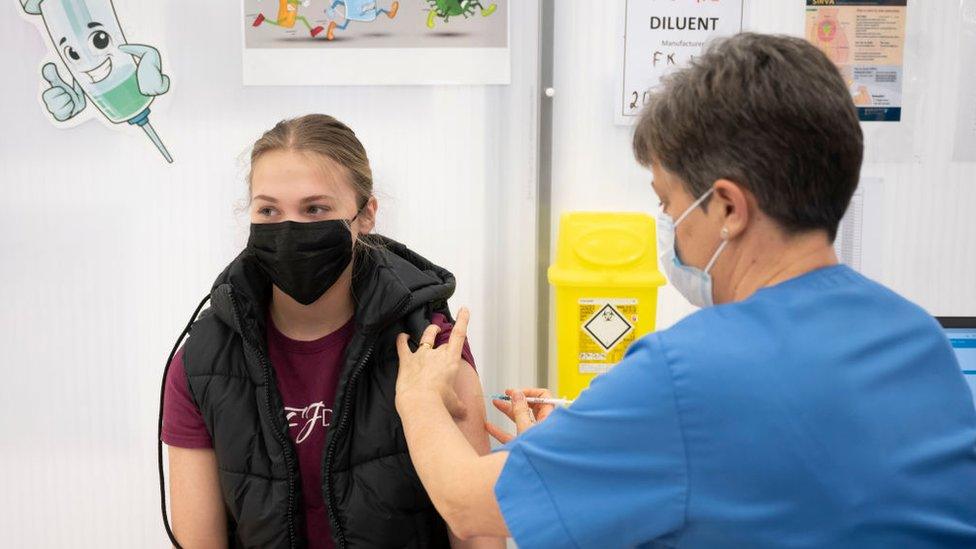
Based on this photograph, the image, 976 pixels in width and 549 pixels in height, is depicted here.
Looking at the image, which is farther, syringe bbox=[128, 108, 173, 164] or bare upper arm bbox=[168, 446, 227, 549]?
syringe bbox=[128, 108, 173, 164]

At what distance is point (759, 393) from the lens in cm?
93

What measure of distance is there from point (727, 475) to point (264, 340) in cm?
103

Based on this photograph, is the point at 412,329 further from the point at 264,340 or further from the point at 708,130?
the point at 708,130

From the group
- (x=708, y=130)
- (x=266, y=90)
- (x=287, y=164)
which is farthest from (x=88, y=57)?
(x=708, y=130)

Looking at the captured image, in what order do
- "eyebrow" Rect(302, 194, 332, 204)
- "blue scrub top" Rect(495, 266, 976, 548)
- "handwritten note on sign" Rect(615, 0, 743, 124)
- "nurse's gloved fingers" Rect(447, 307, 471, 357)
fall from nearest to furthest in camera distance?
"blue scrub top" Rect(495, 266, 976, 548), "nurse's gloved fingers" Rect(447, 307, 471, 357), "eyebrow" Rect(302, 194, 332, 204), "handwritten note on sign" Rect(615, 0, 743, 124)

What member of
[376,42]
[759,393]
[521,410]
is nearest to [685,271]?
[759,393]

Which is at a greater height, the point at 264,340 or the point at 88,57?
the point at 88,57

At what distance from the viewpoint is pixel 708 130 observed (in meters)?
1.04

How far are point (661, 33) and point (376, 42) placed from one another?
0.73 meters

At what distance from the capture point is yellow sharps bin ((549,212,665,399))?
204cm

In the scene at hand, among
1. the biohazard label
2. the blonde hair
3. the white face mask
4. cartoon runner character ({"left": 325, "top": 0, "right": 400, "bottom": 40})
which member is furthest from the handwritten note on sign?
the white face mask

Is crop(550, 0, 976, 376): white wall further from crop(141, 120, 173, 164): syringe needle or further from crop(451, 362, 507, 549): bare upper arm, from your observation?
crop(141, 120, 173, 164): syringe needle

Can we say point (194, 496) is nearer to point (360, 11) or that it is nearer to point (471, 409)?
point (471, 409)

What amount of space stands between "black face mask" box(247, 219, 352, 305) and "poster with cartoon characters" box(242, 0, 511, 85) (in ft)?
2.27
